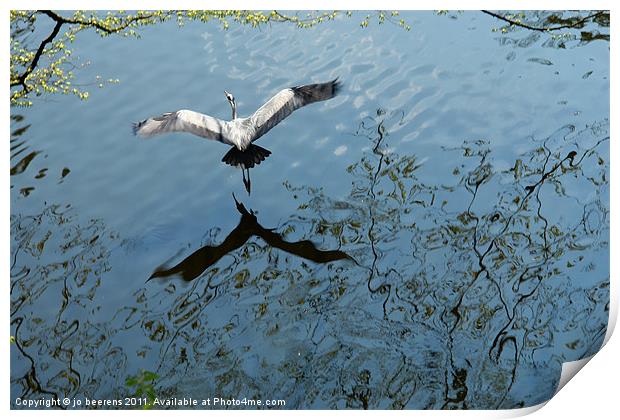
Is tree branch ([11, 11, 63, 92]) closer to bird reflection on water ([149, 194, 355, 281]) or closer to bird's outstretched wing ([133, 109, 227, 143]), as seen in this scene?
→ bird's outstretched wing ([133, 109, 227, 143])

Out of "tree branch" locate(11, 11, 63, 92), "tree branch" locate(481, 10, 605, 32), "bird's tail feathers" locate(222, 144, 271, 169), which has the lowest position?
"bird's tail feathers" locate(222, 144, 271, 169)

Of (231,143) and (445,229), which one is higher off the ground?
→ (231,143)

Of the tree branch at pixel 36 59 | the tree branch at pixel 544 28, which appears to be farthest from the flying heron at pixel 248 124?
the tree branch at pixel 544 28

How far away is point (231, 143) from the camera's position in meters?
3.78

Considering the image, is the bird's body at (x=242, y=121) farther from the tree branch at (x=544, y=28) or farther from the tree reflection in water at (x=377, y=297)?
the tree branch at (x=544, y=28)

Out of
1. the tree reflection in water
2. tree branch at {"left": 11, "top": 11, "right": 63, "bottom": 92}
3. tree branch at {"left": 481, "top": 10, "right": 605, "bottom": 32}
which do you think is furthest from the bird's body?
tree branch at {"left": 481, "top": 10, "right": 605, "bottom": 32}

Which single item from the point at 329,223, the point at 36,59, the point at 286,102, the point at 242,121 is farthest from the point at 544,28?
the point at 36,59

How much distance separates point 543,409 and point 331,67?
6.15 ft

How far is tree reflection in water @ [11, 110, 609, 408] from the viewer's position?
3693 mm

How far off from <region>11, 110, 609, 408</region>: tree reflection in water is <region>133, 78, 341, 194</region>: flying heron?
24cm

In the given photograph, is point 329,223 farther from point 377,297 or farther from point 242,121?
point 242,121

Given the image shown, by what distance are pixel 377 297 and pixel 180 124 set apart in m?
1.21
